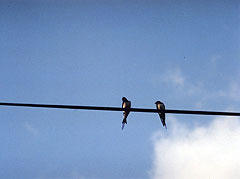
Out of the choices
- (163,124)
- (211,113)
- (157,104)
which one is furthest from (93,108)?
(157,104)

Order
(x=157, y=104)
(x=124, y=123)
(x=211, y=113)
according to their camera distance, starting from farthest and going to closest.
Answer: (x=157, y=104), (x=124, y=123), (x=211, y=113)

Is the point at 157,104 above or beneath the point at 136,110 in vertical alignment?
above

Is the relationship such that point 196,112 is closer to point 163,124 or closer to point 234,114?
point 234,114

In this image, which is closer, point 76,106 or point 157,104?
point 76,106

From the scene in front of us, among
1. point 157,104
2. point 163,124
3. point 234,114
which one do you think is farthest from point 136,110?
point 157,104

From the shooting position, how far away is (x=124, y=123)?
877 cm

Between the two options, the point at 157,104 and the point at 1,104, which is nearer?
the point at 1,104

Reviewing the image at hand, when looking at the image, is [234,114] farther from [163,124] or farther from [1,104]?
[1,104]

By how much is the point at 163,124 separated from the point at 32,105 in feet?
14.7

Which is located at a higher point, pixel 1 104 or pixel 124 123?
pixel 124 123

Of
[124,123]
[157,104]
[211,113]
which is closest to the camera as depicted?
[211,113]

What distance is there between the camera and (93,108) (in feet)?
18.9

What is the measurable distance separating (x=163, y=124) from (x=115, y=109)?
3.48m

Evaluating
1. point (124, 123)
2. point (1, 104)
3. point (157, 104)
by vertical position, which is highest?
point (157, 104)
